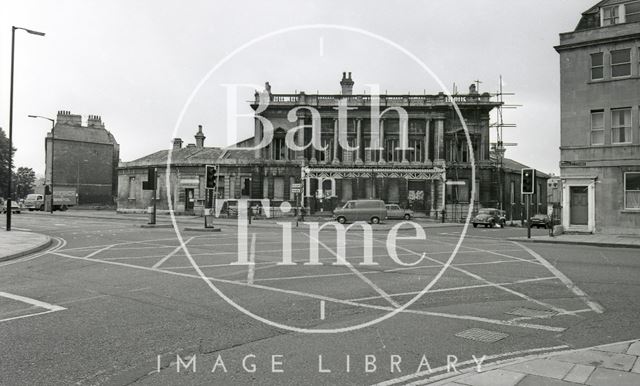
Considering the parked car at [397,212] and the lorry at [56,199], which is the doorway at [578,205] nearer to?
the parked car at [397,212]

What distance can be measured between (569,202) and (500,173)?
77.5ft

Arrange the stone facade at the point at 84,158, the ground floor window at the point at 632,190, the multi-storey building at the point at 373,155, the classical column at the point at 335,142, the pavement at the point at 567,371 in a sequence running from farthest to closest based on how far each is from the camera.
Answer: the stone facade at the point at 84,158 < the classical column at the point at 335,142 < the multi-storey building at the point at 373,155 < the ground floor window at the point at 632,190 < the pavement at the point at 567,371

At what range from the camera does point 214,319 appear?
7.03 meters

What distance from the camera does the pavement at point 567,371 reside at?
180 inches

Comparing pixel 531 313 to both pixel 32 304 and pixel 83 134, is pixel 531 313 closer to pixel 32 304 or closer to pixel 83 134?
pixel 32 304

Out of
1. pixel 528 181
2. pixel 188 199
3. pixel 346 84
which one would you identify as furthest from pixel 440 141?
pixel 188 199

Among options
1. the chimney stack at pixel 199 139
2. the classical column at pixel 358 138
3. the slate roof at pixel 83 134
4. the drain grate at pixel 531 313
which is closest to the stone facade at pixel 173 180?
the chimney stack at pixel 199 139

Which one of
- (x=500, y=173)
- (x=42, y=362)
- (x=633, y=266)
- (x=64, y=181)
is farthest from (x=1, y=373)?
(x=64, y=181)

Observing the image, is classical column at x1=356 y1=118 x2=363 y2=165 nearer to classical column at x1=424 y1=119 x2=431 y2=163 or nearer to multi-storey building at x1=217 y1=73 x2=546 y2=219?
multi-storey building at x1=217 y1=73 x2=546 y2=219

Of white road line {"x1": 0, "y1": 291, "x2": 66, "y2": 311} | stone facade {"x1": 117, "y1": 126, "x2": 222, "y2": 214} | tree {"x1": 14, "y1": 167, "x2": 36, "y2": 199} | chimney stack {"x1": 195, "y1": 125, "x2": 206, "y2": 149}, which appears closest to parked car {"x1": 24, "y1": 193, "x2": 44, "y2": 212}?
stone facade {"x1": 117, "y1": 126, "x2": 222, "y2": 214}

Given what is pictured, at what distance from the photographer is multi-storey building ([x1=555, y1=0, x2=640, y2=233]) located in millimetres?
26578

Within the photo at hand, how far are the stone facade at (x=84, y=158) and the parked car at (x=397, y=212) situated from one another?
166ft

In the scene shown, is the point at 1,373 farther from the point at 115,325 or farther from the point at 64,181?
the point at 64,181

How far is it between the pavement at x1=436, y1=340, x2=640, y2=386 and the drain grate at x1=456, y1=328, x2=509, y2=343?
910mm
